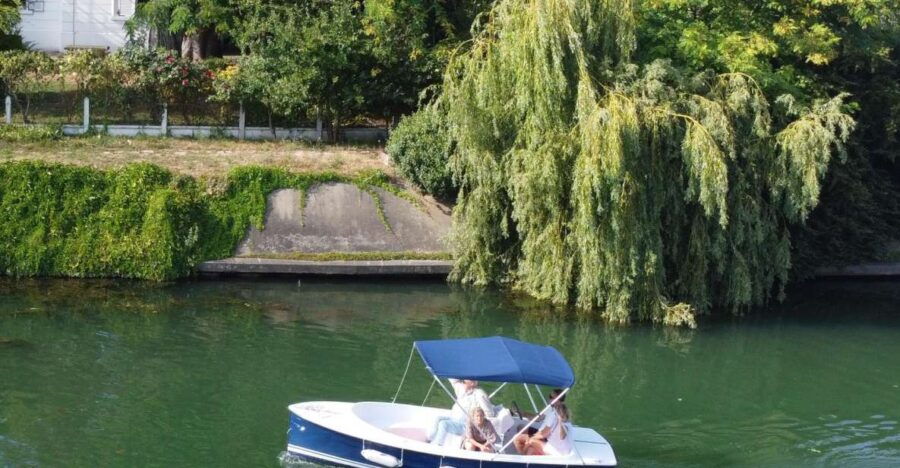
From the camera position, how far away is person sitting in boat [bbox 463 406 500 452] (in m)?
14.3

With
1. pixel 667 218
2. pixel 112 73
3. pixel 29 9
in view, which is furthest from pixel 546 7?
pixel 29 9

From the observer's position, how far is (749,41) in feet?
81.0

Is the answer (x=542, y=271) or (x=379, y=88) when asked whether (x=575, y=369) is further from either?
(x=379, y=88)

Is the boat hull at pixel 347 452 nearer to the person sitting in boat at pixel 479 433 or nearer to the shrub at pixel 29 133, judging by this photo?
the person sitting in boat at pixel 479 433

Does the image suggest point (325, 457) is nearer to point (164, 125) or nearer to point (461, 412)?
point (461, 412)

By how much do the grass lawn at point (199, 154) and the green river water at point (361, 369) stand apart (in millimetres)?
3994

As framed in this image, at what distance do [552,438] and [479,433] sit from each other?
0.99m

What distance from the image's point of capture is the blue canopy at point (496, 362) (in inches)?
571

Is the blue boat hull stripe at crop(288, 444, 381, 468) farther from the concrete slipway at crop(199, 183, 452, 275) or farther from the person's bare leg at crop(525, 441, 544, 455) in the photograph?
the concrete slipway at crop(199, 183, 452, 275)

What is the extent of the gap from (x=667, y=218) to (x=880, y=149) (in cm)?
867

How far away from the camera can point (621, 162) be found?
2095 centimetres

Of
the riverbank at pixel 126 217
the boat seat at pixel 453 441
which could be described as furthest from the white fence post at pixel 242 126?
the boat seat at pixel 453 441

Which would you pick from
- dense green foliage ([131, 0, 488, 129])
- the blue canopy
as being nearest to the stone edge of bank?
dense green foliage ([131, 0, 488, 129])

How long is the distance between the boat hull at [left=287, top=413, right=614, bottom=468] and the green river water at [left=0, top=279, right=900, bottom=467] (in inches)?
23.1
